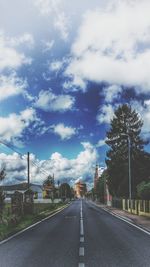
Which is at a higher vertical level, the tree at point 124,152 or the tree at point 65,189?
the tree at point 124,152

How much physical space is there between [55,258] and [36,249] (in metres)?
2.20

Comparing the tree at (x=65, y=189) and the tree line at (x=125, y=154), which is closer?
the tree line at (x=125, y=154)

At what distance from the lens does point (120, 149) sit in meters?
67.1

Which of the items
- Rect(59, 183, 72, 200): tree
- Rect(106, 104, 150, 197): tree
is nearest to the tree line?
Rect(106, 104, 150, 197): tree

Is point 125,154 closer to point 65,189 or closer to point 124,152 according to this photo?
point 124,152

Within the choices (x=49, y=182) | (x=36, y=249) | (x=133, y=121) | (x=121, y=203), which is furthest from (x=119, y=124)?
(x=49, y=182)

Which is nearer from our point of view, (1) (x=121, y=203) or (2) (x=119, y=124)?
(1) (x=121, y=203)

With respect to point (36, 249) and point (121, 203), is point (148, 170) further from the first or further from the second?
point (36, 249)

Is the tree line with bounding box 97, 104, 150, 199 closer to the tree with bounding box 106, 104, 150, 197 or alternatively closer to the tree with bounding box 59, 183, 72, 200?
the tree with bounding box 106, 104, 150, 197

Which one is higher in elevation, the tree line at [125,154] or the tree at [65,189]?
the tree line at [125,154]

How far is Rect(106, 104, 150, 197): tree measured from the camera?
201 ft

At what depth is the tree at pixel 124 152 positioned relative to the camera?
6138 cm

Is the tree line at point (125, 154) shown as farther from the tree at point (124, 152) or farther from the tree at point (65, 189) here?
the tree at point (65, 189)

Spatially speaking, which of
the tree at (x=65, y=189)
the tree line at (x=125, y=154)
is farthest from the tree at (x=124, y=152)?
the tree at (x=65, y=189)
